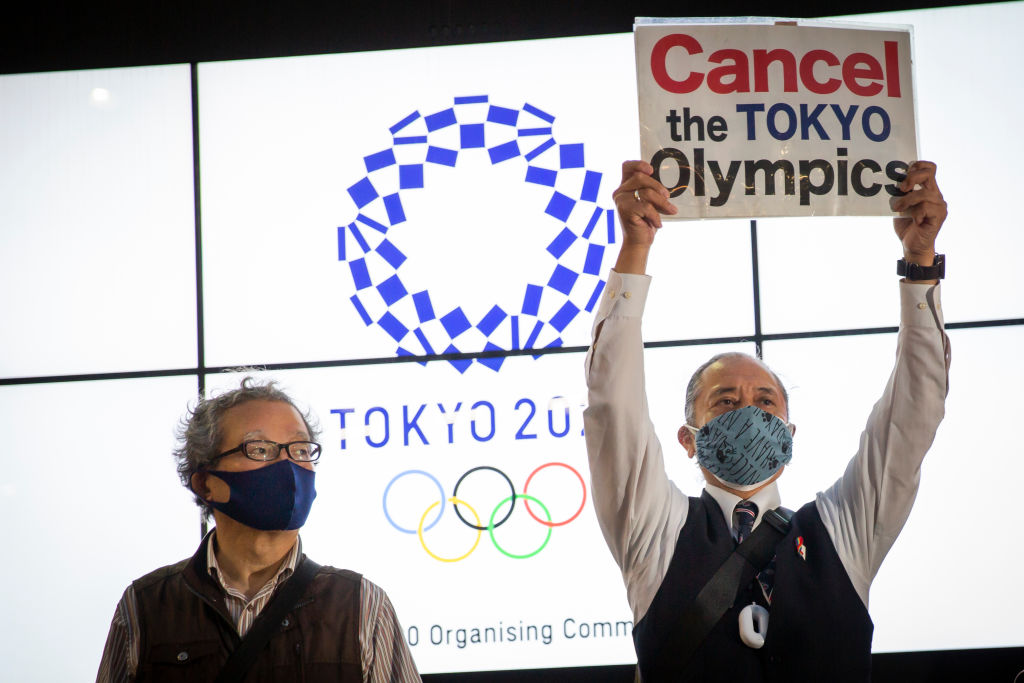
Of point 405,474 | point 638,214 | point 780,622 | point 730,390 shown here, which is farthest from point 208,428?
point 405,474

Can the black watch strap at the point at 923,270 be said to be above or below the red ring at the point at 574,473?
above

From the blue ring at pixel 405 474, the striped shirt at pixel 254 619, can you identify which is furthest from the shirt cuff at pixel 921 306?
the blue ring at pixel 405 474

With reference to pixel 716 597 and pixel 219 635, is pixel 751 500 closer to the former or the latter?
pixel 716 597

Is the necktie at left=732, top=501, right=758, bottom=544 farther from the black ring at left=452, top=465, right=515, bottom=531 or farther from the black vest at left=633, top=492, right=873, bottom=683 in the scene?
the black ring at left=452, top=465, right=515, bottom=531

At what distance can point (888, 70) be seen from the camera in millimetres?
2338

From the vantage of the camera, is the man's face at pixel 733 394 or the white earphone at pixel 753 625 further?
the man's face at pixel 733 394

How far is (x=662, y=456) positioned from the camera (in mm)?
2104

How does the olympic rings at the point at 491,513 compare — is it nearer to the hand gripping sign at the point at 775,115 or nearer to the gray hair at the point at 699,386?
the gray hair at the point at 699,386

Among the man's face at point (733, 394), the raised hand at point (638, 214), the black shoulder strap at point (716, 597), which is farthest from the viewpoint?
the man's face at point (733, 394)

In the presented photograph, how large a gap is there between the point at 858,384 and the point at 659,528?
1786 mm

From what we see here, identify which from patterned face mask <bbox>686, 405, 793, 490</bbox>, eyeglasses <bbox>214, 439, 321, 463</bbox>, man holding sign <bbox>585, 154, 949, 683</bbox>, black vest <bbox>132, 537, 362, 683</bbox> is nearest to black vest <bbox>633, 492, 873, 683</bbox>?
man holding sign <bbox>585, 154, 949, 683</bbox>

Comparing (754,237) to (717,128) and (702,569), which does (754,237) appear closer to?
(717,128)

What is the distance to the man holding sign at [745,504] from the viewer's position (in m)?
1.96

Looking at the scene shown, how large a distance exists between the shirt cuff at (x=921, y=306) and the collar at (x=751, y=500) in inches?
17.9
